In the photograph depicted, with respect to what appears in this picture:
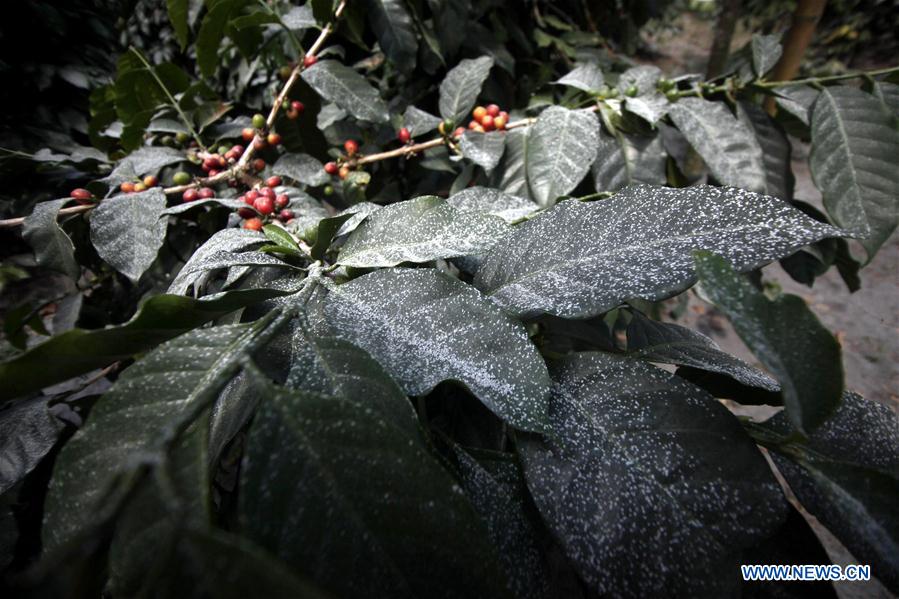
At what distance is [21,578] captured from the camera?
153 millimetres

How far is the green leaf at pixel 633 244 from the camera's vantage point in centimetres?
31

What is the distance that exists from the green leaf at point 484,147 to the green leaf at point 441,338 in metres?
0.43

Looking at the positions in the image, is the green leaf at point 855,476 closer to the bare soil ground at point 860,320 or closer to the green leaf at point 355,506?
the green leaf at point 355,506

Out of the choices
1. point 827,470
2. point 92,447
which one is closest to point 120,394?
point 92,447

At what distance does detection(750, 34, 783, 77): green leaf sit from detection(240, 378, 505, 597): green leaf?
96cm

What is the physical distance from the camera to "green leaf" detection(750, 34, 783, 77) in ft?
2.46

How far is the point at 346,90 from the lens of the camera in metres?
0.80

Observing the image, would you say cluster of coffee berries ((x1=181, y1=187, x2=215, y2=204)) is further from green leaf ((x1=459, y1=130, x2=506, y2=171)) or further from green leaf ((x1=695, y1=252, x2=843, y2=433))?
green leaf ((x1=695, y1=252, x2=843, y2=433))

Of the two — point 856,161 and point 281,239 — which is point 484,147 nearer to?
point 281,239

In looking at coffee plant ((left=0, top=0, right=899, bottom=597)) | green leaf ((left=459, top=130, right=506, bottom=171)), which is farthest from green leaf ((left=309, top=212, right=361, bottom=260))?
green leaf ((left=459, top=130, right=506, bottom=171))

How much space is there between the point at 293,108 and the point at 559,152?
1.96ft

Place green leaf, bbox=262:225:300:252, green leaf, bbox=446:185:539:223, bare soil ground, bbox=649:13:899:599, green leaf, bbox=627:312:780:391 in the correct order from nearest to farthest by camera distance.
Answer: green leaf, bbox=627:312:780:391 < green leaf, bbox=262:225:300:252 < green leaf, bbox=446:185:539:223 < bare soil ground, bbox=649:13:899:599

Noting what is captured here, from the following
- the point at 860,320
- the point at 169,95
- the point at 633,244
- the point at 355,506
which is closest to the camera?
the point at 355,506

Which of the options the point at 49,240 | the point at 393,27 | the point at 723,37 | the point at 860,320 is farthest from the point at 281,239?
the point at 860,320
